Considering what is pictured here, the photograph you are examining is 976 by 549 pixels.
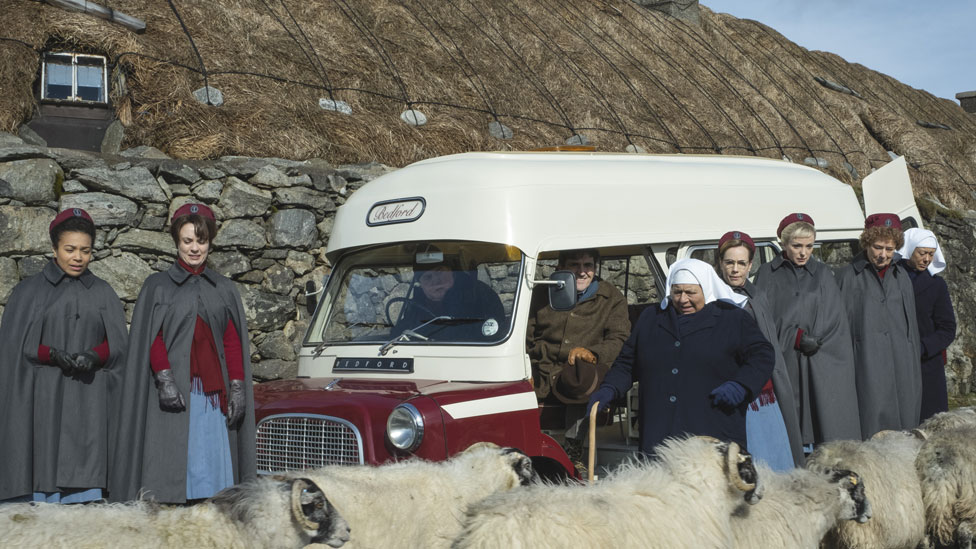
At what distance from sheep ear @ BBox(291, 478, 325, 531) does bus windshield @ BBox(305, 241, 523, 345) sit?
6.43 ft

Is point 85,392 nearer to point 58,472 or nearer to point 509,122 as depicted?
point 58,472

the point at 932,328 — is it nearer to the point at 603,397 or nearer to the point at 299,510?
the point at 603,397

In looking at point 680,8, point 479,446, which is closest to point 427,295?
point 479,446

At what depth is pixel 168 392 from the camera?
4.34 m

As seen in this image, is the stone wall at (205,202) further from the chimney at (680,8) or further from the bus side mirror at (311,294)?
the chimney at (680,8)

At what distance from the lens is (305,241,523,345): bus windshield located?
5266mm

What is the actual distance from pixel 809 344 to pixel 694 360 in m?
1.59

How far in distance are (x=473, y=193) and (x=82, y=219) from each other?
2.21 metres

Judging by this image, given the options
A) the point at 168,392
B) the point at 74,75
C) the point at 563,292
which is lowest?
the point at 168,392

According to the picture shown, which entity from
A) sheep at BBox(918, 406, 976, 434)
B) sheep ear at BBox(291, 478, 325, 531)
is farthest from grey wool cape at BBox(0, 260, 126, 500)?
sheep at BBox(918, 406, 976, 434)

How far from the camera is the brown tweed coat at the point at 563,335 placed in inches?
220

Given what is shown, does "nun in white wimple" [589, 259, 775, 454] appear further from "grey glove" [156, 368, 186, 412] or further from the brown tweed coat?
"grey glove" [156, 368, 186, 412]

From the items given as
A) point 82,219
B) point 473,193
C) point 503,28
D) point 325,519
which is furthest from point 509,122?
point 325,519

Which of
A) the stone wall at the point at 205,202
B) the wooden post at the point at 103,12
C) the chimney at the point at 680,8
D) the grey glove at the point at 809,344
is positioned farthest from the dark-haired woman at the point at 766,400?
the chimney at the point at 680,8
